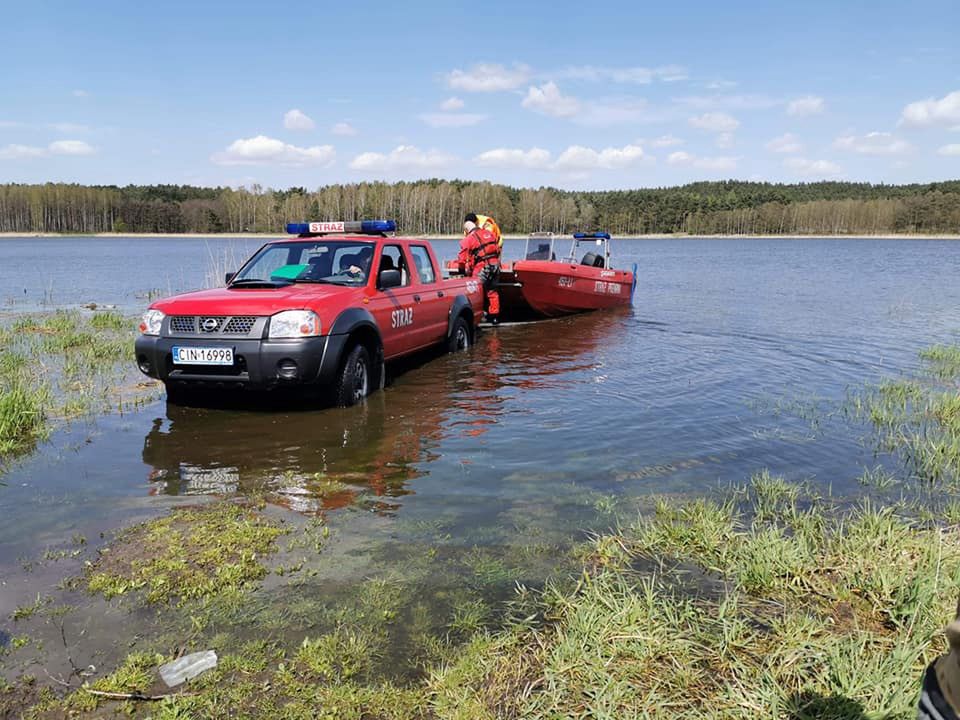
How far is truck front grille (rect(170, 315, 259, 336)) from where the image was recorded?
6438mm

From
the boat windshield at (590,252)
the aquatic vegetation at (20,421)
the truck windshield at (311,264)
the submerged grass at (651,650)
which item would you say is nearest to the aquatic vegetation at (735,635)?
the submerged grass at (651,650)

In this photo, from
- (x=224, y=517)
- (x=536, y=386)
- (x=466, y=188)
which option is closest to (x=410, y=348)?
(x=536, y=386)

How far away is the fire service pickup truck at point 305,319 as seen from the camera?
252 inches

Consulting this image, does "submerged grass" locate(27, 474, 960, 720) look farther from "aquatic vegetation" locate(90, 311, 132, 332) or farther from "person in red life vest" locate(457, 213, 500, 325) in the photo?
"aquatic vegetation" locate(90, 311, 132, 332)

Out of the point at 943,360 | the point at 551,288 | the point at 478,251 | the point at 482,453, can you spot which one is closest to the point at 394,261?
the point at 482,453

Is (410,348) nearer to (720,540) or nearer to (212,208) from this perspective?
(720,540)

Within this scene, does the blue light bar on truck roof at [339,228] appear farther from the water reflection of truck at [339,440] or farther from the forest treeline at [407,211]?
the forest treeline at [407,211]

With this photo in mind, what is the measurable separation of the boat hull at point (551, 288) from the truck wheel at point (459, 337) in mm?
3997

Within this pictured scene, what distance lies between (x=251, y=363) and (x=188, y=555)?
2758 millimetres

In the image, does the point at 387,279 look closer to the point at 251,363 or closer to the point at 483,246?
the point at 251,363

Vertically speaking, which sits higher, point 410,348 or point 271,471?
point 410,348

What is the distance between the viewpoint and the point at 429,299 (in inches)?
364

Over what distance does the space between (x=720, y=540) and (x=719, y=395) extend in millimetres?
4464

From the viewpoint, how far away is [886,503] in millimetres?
4727
